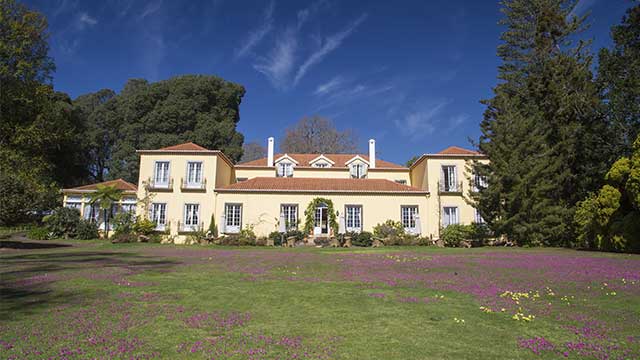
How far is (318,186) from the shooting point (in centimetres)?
3094

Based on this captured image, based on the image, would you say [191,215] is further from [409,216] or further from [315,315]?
[315,315]

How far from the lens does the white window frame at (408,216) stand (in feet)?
97.8

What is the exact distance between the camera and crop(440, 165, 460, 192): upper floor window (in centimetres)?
3120

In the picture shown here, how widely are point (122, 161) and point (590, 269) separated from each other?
47135 millimetres

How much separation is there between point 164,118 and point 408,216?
102 feet

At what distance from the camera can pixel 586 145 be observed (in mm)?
25453

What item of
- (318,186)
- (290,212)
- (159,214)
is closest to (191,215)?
(159,214)

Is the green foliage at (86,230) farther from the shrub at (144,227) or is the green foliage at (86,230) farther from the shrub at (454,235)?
the shrub at (454,235)

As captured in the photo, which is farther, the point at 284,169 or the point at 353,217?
the point at 284,169

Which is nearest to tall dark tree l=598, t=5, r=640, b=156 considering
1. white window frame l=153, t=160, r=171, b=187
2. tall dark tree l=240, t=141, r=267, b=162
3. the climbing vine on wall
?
the climbing vine on wall

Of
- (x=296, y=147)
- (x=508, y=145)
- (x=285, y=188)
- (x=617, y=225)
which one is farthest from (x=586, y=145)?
(x=296, y=147)

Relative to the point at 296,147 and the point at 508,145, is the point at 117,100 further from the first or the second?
the point at 508,145

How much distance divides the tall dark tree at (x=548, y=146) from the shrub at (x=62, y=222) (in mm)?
29244

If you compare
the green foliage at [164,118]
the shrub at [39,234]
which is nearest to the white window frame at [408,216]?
the green foliage at [164,118]
